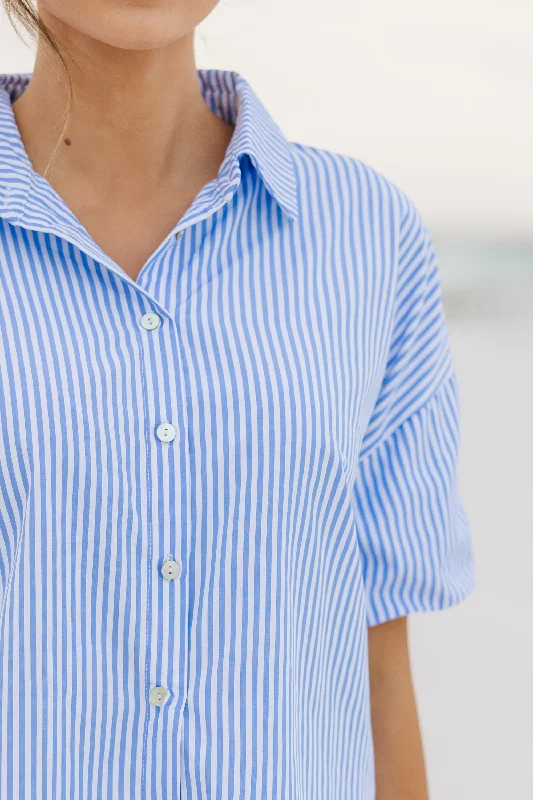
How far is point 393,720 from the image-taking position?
0.88 meters

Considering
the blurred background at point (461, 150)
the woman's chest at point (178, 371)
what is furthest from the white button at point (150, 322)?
the blurred background at point (461, 150)

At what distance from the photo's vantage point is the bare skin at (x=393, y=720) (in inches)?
34.8

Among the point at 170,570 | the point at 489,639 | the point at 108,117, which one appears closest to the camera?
the point at 170,570

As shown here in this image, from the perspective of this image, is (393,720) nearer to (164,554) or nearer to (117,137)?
(164,554)

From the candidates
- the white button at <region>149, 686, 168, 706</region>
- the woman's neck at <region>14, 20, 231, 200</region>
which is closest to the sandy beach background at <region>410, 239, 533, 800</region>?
the white button at <region>149, 686, 168, 706</region>

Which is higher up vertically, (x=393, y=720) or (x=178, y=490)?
(x=178, y=490)

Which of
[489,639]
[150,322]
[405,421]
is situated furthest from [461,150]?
[150,322]

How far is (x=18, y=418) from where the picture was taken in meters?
0.66

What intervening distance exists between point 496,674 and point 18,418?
5.55 ft

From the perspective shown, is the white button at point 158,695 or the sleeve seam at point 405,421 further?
the sleeve seam at point 405,421

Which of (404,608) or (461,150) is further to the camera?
(461,150)

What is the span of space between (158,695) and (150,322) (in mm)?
260

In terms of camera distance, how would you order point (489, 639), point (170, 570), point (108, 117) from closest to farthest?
point (170, 570), point (108, 117), point (489, 639)

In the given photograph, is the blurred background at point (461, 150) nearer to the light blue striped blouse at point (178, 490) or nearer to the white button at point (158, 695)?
the light blue striped blouse at point (178, 490)
